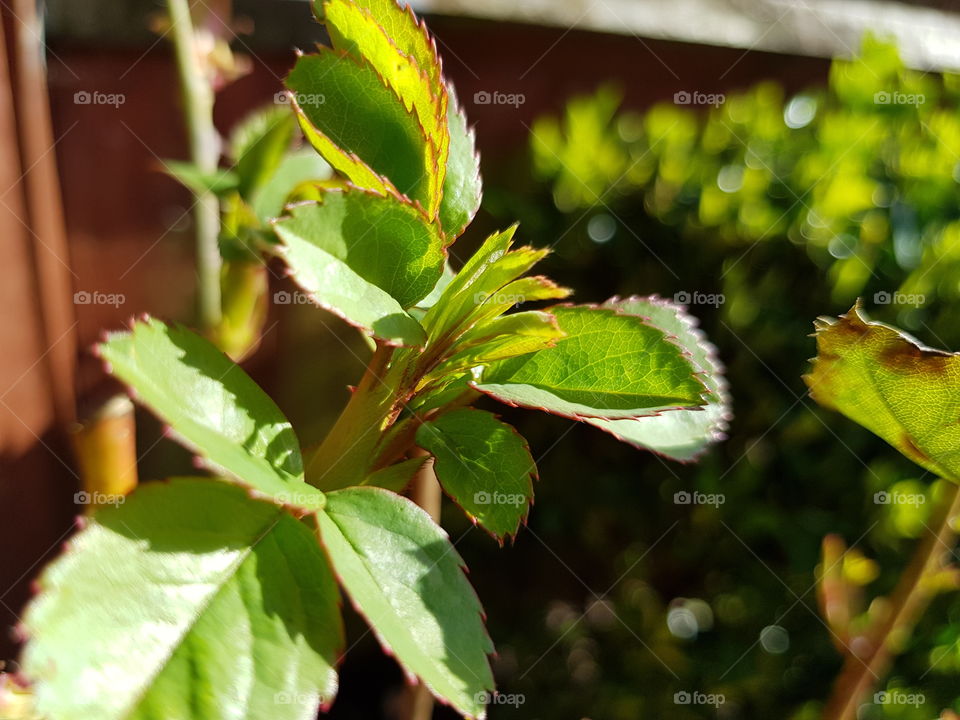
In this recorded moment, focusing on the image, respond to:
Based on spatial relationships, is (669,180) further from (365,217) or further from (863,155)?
(365,217)

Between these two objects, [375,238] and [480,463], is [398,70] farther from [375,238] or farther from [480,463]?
[480,463]

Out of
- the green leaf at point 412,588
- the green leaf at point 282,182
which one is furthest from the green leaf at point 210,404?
the green leaf at point 282,182

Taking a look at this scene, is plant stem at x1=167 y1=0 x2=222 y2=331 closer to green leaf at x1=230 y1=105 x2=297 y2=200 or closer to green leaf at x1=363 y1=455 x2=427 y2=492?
green leaf at x1=230 y1=105 x2=297 y2=200

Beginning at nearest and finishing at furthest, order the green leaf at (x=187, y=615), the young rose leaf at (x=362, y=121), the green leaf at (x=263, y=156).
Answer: the green leaf at (x=187, y=615)
the young rose leaf at (x=362, y=121)
the green leaf at (x=263, y=156)

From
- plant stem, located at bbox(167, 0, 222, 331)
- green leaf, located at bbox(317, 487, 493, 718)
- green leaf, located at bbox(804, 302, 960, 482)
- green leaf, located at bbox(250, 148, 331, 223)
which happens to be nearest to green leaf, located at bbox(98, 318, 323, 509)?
green leaf, located at bbox(317, 487, 493, 718)

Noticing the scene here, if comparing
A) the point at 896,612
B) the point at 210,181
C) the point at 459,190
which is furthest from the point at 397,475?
the point at 210,181

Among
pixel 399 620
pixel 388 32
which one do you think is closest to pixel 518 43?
pixel 388 32

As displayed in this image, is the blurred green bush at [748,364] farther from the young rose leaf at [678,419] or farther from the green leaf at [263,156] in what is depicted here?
the young rose leaf at [678,419]
